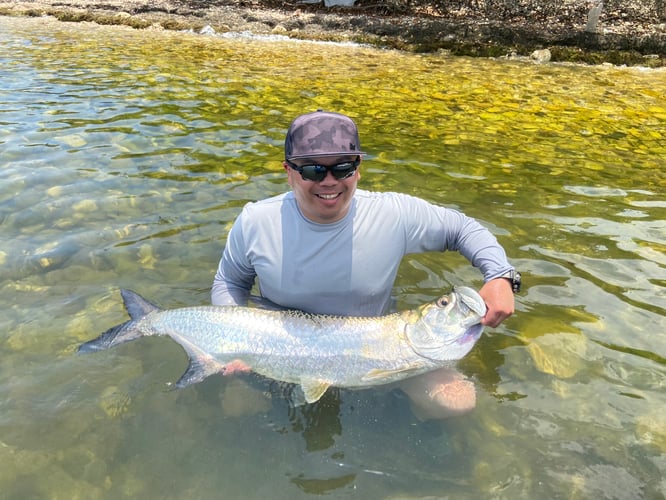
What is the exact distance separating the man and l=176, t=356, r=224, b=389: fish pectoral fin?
0.49m

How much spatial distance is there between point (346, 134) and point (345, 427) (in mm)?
1984

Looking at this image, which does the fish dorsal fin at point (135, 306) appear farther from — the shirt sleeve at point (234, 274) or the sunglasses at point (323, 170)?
the sunglasses at point (323, 170)

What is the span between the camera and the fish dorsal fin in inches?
143

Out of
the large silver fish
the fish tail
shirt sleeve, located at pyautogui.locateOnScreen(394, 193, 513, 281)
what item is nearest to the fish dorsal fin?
the fish tail

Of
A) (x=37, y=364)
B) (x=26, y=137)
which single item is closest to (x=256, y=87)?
(x=26, y=137)

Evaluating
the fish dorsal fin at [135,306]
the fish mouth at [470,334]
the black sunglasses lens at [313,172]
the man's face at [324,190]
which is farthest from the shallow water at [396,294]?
the black sunglasses lens at [313,172]

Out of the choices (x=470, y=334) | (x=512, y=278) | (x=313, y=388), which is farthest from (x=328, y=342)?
(x=512, y=278)

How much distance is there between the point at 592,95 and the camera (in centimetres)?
1341

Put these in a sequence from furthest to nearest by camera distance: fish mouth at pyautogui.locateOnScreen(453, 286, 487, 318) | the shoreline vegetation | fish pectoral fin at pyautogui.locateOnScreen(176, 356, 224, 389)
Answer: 1. the shoreline vegetation
2. fish pectoral fin at pyautogui.locateOnScreen(176, 356, 224, 389)
3. fish mouth at pyautogui.locateOnScreen(453, 286, 487, 318)

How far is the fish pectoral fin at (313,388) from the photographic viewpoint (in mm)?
3209

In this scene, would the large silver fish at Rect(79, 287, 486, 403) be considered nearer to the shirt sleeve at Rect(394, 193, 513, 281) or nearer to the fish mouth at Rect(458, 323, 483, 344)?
the fish mouth at Rect(458, 323, 483, 344)

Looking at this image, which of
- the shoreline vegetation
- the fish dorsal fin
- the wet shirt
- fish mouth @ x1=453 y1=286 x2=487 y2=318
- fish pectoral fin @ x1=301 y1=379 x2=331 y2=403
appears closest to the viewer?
fish mouth @ x1=453 y1=286 x2=487 y2=318

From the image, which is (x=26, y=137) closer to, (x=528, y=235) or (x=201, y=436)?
(x=201, y=436)

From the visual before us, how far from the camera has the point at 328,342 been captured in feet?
10.8
